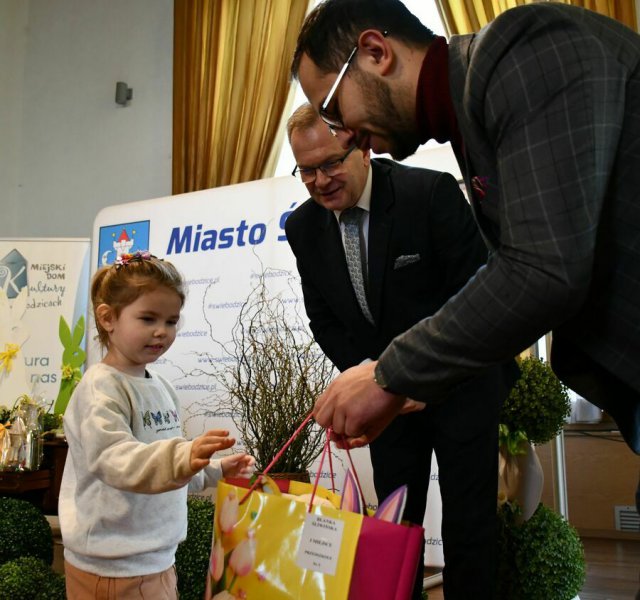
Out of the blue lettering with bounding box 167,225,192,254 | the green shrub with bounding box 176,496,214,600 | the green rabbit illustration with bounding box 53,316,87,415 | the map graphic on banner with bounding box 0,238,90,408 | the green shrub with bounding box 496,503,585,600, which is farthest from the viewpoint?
the map graphic on banner with bounding box 0,238,90,408

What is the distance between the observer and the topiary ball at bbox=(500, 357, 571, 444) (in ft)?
8.15

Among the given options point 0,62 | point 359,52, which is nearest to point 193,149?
point 0,62

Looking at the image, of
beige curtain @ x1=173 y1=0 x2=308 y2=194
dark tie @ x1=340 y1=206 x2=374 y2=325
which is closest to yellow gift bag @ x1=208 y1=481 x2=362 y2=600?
dark tie @ x1=340 y1=206 x2=374 y2=325

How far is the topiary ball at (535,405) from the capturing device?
2484 millimetres

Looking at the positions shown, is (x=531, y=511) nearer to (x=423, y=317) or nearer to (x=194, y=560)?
(x=423, y=317)

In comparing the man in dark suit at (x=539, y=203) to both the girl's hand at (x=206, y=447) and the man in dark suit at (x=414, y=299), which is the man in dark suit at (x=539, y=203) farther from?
the man in dark suit at (x=414, y=299)

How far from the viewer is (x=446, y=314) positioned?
3.09 feet

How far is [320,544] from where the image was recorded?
3.78 ft

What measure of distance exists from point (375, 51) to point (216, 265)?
9.80 ft

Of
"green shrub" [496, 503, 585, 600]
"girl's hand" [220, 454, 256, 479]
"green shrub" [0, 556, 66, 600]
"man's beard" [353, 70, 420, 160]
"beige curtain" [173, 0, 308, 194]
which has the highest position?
"beige curtain" [173, 0, 308, 194]

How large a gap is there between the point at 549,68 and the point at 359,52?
337mm

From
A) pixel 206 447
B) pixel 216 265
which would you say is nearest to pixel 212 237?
pixel 216 265

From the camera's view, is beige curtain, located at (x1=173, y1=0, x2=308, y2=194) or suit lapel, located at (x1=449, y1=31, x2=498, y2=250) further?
beige curtain, located at (x1=173, y1=0, x2=308, y2=194)

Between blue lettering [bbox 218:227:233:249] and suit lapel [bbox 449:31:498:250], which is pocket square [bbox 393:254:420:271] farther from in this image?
blue lettering [bbox 218:227:233:249]
